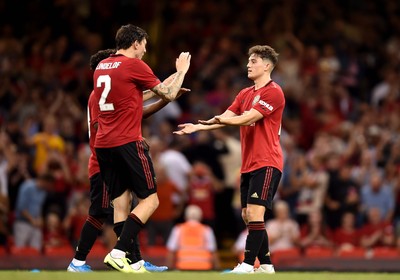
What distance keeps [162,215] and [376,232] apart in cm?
361

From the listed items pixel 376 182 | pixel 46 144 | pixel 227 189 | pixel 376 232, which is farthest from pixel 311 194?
pixel 46 144

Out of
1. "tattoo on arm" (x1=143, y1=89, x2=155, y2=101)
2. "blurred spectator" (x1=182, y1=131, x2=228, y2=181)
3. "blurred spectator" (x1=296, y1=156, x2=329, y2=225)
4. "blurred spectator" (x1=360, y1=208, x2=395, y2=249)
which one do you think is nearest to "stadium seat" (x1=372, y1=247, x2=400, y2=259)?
"blurred spectator" (x1=360, y1=208, x2=395, y2=249)

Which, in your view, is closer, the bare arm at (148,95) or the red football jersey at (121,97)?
the red football jersey at (121,97)

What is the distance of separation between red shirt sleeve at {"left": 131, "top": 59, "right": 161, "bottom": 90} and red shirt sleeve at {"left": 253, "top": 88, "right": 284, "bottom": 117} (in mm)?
1175

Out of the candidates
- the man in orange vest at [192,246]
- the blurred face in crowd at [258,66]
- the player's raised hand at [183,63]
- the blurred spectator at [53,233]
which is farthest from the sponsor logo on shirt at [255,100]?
the blurred spectator at [53,233]

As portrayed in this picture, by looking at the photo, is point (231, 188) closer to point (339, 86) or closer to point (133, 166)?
point (339, 86)

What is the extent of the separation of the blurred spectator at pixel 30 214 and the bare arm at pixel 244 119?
7330 millimetres

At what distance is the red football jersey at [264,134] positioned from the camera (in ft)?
39.5

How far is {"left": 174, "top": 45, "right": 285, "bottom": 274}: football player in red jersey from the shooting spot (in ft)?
39.1

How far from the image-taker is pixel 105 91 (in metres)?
11.6

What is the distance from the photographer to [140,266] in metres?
11.9

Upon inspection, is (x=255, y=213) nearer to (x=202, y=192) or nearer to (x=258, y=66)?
(x=258, y=66)

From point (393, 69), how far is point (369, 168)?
13.4ft

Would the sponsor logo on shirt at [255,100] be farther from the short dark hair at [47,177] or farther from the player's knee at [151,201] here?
the short dark hair at [47,177]
